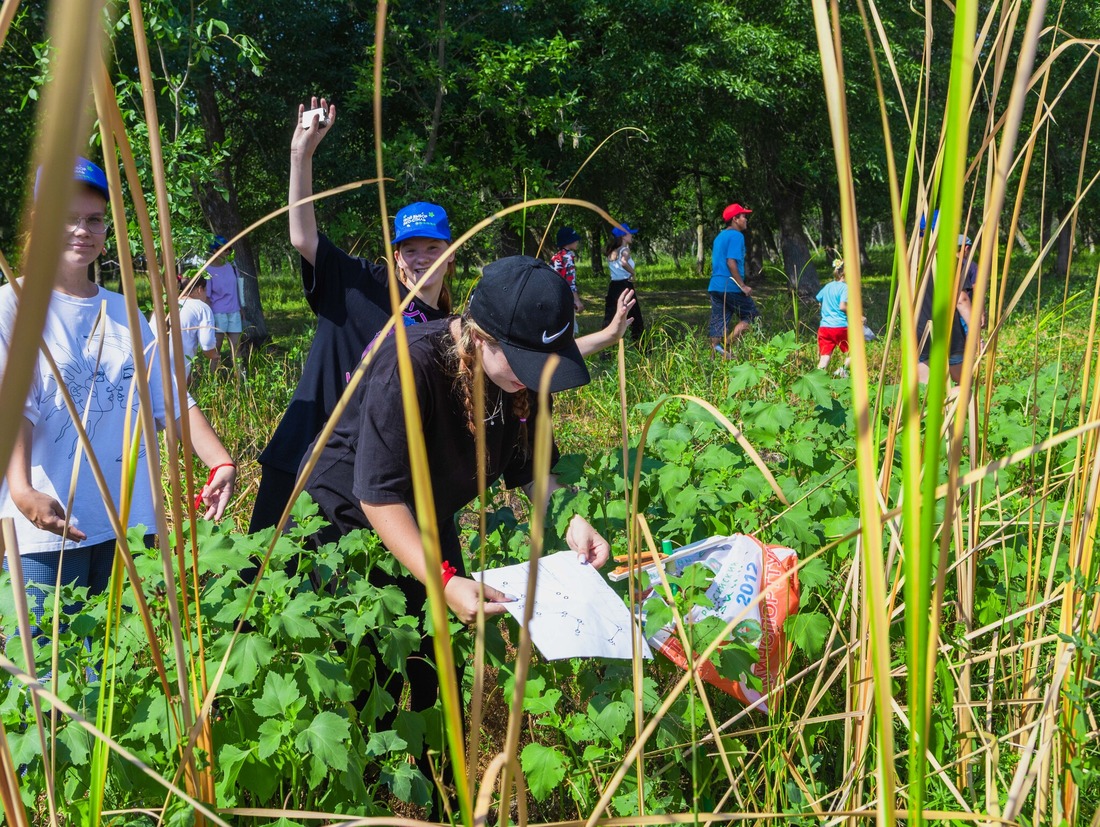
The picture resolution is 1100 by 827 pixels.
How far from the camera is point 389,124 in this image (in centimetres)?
1157

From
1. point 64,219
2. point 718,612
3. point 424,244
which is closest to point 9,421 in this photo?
point 64,219

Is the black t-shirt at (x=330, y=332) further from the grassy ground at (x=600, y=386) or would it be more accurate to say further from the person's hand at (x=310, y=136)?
the grassy ground at (x=600, y=386)

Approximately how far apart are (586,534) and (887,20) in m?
13.6

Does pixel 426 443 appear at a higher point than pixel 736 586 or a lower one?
higher

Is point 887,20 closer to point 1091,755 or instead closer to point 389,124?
point 389,124

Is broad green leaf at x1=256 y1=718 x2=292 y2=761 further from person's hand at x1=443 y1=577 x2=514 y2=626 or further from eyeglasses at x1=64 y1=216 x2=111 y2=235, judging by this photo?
eyeglasses at x1=64 y1=216 x2=111 y2=235

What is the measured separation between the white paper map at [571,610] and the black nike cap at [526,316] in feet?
1.07

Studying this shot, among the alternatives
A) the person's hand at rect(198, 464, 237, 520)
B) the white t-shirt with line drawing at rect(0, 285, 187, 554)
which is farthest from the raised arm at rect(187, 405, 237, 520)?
the white t-shirt with line drawing at rect(0, 285, 187, 554)

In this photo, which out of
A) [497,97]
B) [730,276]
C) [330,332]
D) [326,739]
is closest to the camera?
[326,739]

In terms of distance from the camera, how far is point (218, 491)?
2.23m

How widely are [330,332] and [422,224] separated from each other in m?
0.56

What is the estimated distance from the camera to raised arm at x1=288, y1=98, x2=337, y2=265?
231cm

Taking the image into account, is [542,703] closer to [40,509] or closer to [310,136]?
[40,509]

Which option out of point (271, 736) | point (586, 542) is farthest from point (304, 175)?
point (271, 736)
